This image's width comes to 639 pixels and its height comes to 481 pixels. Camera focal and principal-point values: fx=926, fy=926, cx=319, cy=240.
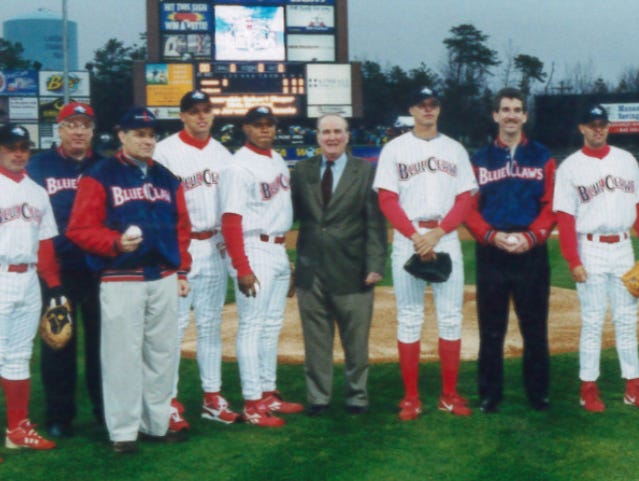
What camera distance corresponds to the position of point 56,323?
4383 millimetres

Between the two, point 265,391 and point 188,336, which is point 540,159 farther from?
point 188,336

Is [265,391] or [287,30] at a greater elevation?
[287,30]

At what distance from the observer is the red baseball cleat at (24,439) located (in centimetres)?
436

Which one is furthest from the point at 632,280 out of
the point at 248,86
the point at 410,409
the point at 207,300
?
the point at 248,86

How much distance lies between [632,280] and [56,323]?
2861 millimetres

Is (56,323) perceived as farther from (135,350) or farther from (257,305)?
(257,305)

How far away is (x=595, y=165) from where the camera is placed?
488 cm

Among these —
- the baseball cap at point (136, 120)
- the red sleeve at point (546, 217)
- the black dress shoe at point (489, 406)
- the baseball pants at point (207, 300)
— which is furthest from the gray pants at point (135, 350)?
the red sleeve at point (546, 217)

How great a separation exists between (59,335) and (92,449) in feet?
1.84

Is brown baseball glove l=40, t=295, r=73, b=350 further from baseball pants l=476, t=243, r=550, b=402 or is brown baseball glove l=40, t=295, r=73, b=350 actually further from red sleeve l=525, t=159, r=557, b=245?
red sleeve l=525, t=159, r=557, b=245

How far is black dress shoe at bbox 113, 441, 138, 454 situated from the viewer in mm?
4262

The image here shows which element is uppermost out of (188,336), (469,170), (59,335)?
(469,170)

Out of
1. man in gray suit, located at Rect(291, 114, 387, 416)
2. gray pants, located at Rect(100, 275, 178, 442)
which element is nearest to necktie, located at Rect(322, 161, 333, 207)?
man in gray suit, located at Rect(291, 114, 387, 416)

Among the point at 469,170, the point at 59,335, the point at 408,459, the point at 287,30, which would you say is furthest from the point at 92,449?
the point at 287,30
